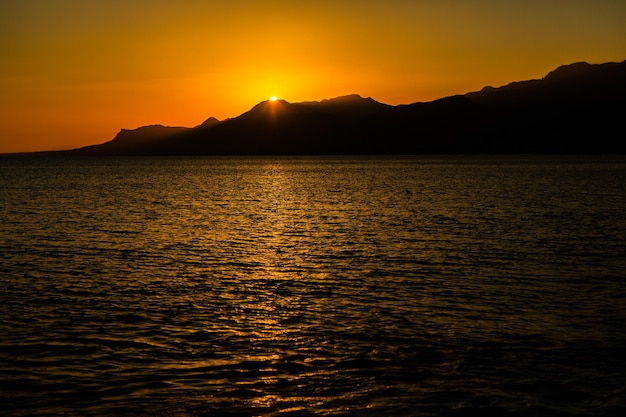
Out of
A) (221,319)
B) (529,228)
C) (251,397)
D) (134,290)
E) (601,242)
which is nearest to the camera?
(251,397)

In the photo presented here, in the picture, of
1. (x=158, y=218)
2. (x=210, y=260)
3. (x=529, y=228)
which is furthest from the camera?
(x=158, y=218)

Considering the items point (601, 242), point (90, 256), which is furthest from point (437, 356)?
point (601, 242)

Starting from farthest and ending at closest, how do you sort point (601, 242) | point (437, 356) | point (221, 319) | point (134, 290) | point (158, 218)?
point (158, 218) < point (601, 242) < point (134, 290) < point (221, 319) < point (437, 356)

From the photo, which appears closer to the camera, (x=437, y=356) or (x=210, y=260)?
(x=437, y=356)

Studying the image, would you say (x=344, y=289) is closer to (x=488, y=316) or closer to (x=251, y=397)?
(x=488, y=316)

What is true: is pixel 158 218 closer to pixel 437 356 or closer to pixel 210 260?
pixel 210 260

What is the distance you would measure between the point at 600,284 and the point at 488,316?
9057 millimetres

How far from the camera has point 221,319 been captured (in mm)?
24625

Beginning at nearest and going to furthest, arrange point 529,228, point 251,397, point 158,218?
point 251,397, point 529,228, point 158,218

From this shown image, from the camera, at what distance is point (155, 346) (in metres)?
20.9

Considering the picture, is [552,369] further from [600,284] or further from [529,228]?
[529,228]

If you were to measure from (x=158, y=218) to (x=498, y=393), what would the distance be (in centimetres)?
5541

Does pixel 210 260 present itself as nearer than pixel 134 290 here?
No

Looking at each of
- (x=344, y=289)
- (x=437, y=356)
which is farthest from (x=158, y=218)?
(x=437, y=356)
